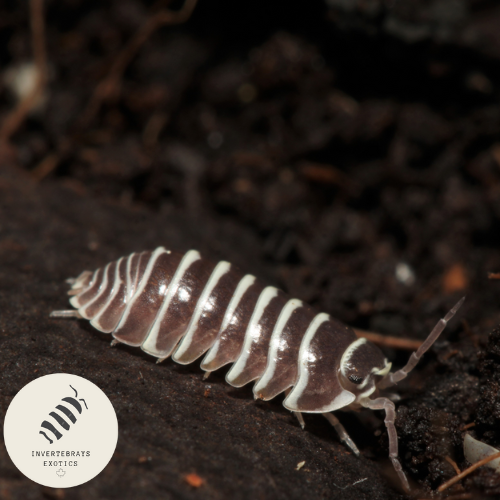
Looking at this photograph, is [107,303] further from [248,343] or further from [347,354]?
[347,354]

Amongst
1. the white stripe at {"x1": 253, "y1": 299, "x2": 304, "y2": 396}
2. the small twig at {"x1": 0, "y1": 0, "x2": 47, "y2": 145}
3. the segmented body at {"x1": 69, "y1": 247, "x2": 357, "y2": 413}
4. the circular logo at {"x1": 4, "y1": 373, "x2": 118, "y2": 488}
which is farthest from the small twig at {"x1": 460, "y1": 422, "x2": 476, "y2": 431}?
the small twig at {"x1": 0, "y1": 0, "x2": 47, "y2": 145}

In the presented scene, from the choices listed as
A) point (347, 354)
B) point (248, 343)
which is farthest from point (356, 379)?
point (248, 343)

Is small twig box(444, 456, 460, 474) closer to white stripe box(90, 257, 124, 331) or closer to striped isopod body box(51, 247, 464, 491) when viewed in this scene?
striped isopod body box(51, 247, 464, 491)

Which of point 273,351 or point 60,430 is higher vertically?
point 273,351

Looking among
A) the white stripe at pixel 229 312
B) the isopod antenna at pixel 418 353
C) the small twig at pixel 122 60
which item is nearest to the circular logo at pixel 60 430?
the white stripe at pixel 229 312

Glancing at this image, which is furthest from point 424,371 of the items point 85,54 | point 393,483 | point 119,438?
point 85,54

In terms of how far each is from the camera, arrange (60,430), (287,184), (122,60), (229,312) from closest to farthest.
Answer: (60,430) < (229,312) < (287,184) < (122,60)

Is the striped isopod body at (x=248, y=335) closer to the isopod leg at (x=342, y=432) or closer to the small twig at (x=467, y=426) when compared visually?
the isopod leg at (x=342, y=432)
